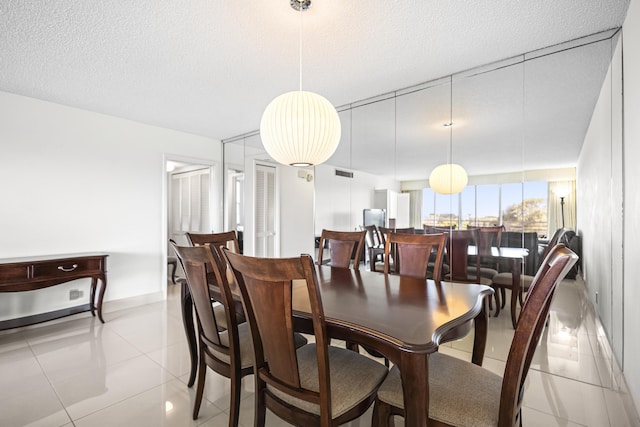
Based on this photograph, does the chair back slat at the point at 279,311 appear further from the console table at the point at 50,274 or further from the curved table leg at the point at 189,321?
the console table at the point at 50,274

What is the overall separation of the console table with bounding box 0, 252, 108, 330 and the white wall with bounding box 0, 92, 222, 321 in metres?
0.19

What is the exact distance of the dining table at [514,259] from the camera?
7.94 feet

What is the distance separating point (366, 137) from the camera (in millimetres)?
3555

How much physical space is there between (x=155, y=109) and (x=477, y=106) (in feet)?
11.6

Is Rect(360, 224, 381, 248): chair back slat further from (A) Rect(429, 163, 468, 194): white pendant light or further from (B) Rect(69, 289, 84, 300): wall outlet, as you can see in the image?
(B) Rect(69, 289, 84, 300): wall outlet

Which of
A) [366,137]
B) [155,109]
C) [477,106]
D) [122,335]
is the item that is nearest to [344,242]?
[366,137]

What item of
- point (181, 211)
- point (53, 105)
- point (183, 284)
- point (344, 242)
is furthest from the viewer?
point (181, 211)

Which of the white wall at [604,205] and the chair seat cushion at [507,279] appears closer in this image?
the white wall at [604,205]

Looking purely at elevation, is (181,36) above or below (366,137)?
above

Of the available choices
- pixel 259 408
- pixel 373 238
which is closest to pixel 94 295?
pixel 259 408

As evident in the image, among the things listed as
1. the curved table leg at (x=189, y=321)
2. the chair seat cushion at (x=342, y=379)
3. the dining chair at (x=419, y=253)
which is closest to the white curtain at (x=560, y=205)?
the dining chair at (x=419, y=253)

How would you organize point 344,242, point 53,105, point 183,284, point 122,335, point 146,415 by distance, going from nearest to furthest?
point 146,415, point 183,284, point 344,242, point 122,335, point 53,105

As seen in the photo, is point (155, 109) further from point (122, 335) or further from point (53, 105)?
point (122, 335)

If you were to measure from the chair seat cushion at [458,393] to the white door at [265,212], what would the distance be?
3.62m
